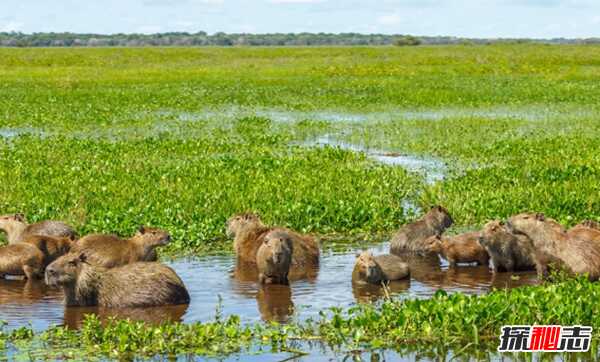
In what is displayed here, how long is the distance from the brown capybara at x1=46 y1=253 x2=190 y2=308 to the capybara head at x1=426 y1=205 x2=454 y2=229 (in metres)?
4.43

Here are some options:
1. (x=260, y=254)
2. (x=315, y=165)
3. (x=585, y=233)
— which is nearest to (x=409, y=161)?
(x=315, y=165)

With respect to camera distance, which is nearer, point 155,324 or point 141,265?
point 155,324

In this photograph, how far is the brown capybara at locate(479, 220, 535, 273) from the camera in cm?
1266

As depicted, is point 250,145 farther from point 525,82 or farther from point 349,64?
point 349,64

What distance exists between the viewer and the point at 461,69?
227 ft

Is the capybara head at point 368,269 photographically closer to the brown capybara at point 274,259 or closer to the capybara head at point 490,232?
the brown capybara at point 274,259

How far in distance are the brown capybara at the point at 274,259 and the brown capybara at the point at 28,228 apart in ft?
9.06

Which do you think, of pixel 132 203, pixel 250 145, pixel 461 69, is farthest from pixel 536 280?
pixel 461 69

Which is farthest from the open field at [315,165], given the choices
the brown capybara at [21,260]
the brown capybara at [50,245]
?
the brown capybara at [21,260]

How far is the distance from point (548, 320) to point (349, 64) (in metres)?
68.6

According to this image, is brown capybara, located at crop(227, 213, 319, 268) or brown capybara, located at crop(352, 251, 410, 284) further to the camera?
brown capybara, located at crop(227, 213, 319, 268)

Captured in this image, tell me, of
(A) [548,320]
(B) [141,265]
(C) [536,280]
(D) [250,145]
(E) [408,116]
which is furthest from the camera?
(E) [408,116]

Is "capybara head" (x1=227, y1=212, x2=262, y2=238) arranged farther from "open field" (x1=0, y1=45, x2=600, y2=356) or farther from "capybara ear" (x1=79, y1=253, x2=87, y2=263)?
"capybara ear" (x1=79, y1=253, x2=87, y2=263)

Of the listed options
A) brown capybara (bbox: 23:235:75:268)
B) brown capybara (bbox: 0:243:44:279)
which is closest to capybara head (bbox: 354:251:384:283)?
brown capybara (bbox: 23:235:75:268)
